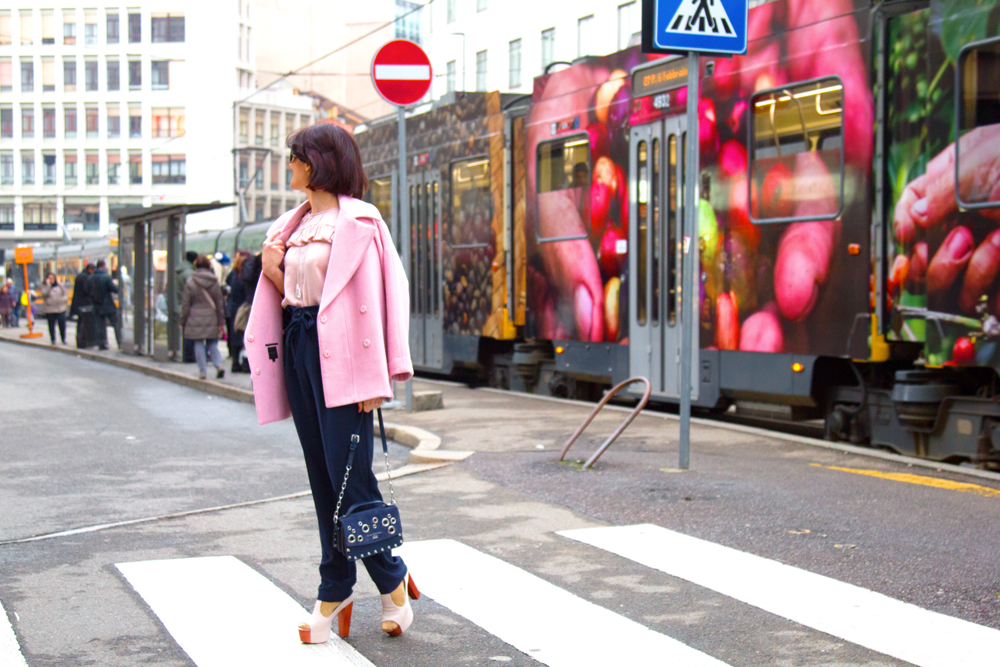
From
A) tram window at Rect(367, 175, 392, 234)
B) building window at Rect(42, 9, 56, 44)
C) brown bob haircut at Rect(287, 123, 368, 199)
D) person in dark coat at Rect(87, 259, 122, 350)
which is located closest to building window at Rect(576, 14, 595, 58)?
person in dark coat at Rect(87, 259, 122, 350)

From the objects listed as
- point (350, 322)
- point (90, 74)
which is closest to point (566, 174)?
point (350, 322)

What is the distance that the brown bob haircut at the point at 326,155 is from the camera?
4227 mm

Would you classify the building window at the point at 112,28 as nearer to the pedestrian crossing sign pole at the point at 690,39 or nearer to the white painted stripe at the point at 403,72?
the white painted stripe at the point at 403,72

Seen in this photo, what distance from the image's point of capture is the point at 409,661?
4.05 m

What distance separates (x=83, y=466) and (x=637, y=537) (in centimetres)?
462

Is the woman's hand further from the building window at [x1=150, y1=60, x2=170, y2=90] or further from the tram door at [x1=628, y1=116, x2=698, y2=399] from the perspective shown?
the building window at [x1=150, y1=60, x2=170, y2=90]

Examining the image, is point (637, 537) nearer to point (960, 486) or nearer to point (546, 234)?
point (960, 486)

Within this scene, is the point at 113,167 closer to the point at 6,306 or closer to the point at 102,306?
the point at 6,306

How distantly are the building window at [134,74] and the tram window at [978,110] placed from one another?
84791 millimetres

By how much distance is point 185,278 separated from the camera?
61.1 ft

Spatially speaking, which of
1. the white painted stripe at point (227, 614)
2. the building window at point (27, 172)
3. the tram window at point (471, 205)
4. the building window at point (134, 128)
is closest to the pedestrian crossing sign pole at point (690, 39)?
the white painted stripe at point (227, 614)

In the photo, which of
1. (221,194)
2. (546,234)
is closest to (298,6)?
(221,194)

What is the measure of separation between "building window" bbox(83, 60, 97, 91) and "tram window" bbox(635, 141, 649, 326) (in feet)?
275

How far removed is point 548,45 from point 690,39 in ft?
134
